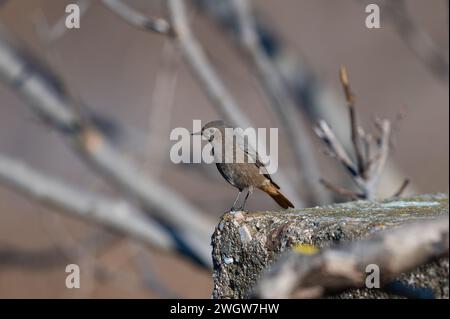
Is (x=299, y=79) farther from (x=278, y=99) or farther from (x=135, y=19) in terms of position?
(x=135, y=19)

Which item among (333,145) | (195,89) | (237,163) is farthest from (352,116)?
(195,89)

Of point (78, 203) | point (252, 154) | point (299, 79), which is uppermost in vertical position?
point (299, 79)

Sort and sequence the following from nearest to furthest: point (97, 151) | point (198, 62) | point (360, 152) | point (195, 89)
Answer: point (360, 152) → point (198, 62) → point (97, 151) → point (195, 89)

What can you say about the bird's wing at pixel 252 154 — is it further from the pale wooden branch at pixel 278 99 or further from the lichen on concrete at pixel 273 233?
the pale wooden branch at pixel 278 99

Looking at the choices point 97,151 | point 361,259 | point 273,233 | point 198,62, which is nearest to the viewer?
point 361,259

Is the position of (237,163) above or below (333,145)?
below

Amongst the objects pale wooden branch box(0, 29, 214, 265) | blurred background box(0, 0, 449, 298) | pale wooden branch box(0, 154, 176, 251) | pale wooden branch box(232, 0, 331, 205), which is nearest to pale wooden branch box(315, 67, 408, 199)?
pale wooden branch box(232, 0, 331, 205)
